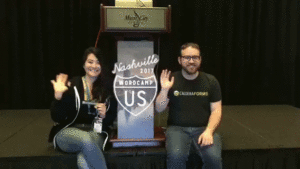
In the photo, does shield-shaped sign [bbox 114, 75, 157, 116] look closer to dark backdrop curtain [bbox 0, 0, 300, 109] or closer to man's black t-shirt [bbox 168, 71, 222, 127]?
man's black t-shirt [bbox 168, 71, 222, 127]

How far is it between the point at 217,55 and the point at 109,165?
2.89 m

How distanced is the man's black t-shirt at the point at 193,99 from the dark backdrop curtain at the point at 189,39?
1.88 m

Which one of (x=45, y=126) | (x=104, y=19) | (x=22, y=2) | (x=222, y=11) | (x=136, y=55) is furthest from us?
(x=222, y=11)

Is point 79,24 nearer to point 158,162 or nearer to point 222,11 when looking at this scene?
point 222,11

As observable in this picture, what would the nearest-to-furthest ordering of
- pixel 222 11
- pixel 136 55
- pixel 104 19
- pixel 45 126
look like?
pixel 104 19 → pixel 136 55 → pixel 45 126 → pixel 222 11

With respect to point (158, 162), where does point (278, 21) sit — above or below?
above

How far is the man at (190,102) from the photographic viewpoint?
6.11 ft

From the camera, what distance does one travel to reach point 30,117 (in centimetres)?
328

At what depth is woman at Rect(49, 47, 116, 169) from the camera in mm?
1817

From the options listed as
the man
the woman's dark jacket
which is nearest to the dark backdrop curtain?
the woman's dark jacket

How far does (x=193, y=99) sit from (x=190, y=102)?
32 millimetres

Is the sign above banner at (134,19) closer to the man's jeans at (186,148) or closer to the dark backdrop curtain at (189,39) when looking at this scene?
the man's jeans at (186,148)

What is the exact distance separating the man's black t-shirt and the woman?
53 cm

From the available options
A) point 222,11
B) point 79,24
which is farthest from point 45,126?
point 222,11
